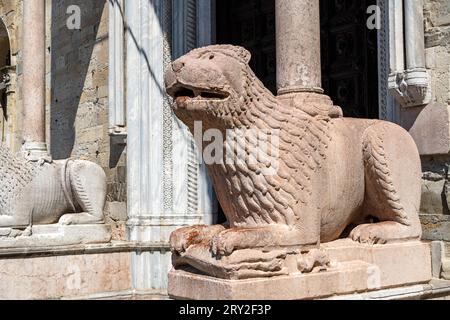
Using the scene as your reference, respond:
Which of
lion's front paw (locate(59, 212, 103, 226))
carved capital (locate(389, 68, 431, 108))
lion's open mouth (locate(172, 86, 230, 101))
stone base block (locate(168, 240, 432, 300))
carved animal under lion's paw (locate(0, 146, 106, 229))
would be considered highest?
carved capital (locate(389, 68, 431, 108))

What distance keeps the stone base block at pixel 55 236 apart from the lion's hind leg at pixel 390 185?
341cm

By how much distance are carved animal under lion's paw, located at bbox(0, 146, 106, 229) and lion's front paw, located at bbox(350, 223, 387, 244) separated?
3494mm

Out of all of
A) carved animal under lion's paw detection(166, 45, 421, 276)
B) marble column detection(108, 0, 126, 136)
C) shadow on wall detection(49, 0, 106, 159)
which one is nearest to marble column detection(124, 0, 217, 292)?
marble column detection(108, 0, 126, 136)

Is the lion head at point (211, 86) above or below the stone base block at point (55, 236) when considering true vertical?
above

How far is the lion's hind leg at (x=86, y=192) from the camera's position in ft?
19.7

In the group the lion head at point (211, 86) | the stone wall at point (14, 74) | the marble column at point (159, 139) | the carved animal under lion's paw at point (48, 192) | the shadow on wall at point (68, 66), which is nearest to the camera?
the lion head at point (211, 86)

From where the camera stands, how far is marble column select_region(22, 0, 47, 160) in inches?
270

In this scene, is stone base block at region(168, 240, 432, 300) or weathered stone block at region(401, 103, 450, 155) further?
weathered stone block at region(401, 103, 450, 155)

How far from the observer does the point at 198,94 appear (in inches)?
111

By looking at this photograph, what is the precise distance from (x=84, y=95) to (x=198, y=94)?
6582 millimetres

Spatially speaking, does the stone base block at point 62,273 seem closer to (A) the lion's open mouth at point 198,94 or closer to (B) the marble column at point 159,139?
(B) the marble column at point 159,139

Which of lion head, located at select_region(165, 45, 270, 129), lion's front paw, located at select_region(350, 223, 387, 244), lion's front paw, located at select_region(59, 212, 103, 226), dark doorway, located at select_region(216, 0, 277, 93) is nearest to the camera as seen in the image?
lion head, located at select_region(165, 45, 270, 129)

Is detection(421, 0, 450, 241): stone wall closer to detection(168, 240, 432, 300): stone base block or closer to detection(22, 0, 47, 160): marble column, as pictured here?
detection(168, 240, 432, 300): stone base block

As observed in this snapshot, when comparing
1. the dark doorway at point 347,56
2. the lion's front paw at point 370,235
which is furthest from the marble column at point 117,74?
the lion's front paw at point 370,235
